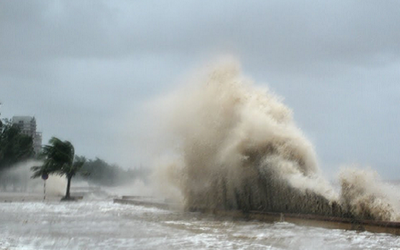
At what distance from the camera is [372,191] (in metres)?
12.5

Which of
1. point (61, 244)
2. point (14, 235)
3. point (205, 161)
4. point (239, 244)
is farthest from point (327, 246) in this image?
point (205, 161)

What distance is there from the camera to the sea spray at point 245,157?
46.6ft

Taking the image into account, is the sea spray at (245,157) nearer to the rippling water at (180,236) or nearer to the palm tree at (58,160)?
the rippling water at (180,236)

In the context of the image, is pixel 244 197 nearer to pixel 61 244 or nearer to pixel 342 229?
pixel 342 229

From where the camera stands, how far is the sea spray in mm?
14211

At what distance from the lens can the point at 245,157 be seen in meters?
16.8

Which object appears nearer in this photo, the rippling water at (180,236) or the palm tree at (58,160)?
the rippling water at (180,236)

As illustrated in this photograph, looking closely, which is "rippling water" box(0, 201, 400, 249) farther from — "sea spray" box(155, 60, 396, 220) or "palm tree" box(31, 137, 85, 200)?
"palm tree" box(31, 137, 85, 200)

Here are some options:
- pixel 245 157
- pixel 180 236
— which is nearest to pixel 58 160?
pixel 245 157

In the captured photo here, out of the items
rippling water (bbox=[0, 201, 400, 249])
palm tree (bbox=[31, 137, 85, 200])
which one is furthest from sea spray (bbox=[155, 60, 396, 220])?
palm tree (bbox=[31, 137, 85, 200])

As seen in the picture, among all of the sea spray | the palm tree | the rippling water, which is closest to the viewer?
the rippling water

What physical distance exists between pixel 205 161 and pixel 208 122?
1.59 metres

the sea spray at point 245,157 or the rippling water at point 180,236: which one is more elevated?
the sea spray at point 245,157

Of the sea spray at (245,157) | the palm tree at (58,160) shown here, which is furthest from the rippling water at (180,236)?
the palm tree at (58,160)
